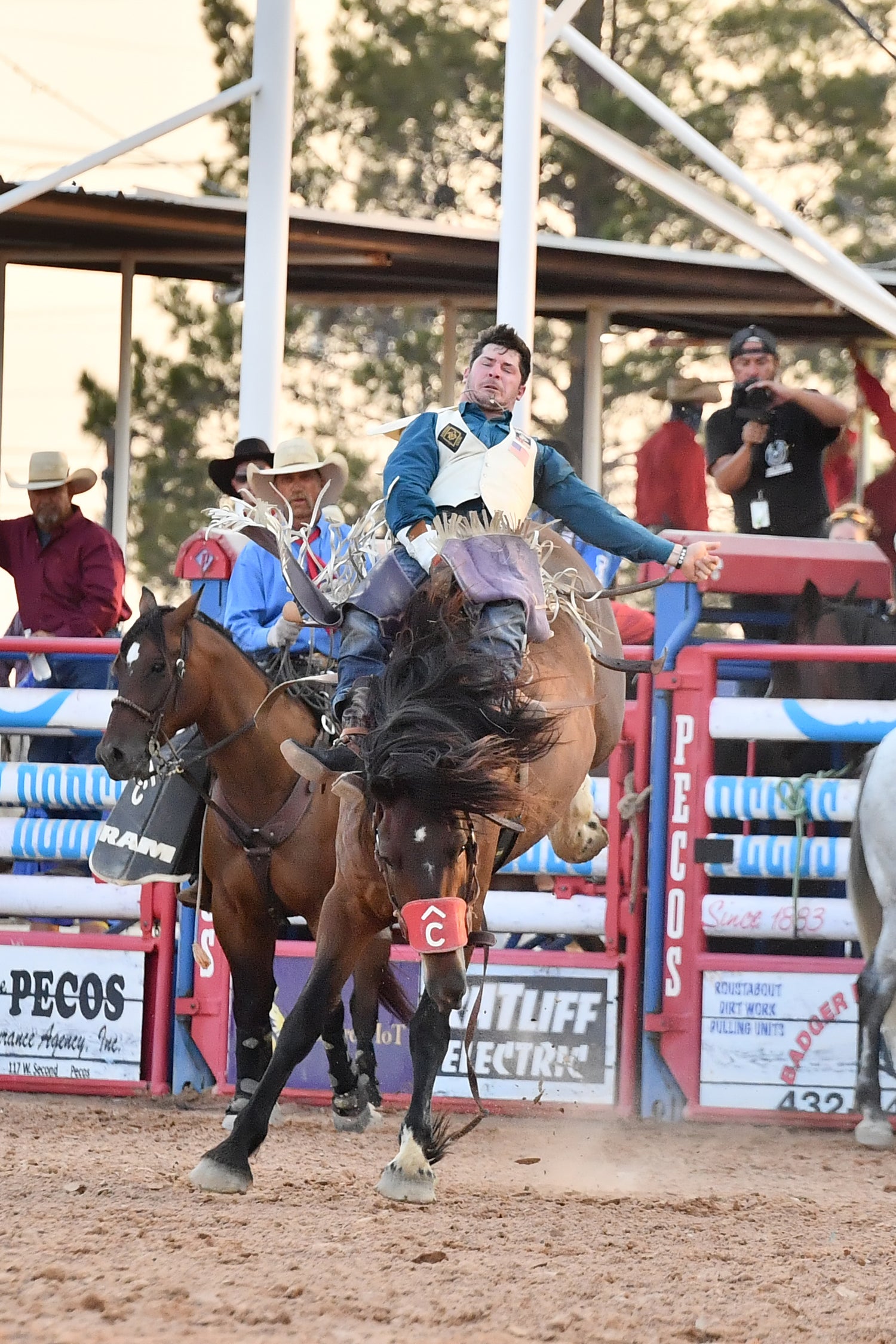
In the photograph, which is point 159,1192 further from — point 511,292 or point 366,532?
point 511,292

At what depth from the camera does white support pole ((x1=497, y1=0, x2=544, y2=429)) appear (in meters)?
8.69

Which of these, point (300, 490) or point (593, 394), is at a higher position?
point (593, 394)

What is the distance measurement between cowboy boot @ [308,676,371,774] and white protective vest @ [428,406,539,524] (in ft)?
2.40

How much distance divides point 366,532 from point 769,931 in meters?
2.51

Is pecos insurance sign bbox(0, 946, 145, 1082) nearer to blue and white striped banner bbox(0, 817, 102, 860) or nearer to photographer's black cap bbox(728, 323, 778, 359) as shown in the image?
blue and white striped banner bbox(0, 817, 102, 860)

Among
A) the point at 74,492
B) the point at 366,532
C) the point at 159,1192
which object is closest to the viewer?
the point at 159,1192

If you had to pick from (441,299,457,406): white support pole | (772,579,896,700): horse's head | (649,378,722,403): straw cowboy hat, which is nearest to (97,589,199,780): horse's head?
(772,579,896,700): horse's head

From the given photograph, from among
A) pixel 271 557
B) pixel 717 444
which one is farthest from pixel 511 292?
pixel 271 557

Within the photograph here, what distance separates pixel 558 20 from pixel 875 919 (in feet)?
14.8

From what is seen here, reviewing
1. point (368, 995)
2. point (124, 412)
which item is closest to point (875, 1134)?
point (368, 995)

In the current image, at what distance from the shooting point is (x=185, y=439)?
20625mm

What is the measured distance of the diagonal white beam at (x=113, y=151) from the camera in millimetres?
8719

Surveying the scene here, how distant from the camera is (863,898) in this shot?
23.4 ft

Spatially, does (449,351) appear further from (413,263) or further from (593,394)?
(413,263)
